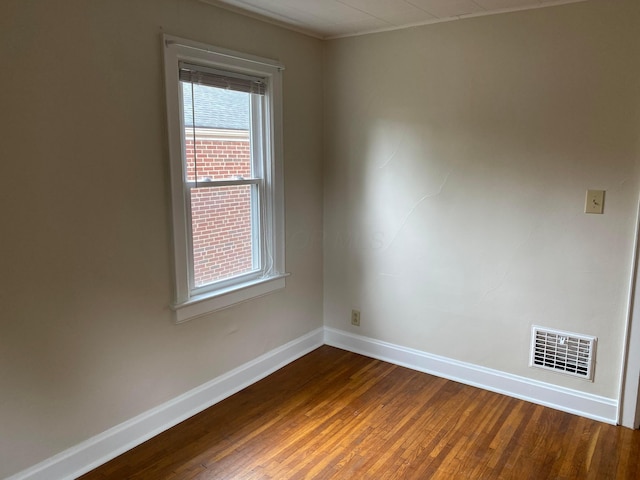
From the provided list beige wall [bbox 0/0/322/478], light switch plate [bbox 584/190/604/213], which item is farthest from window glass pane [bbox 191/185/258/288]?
light switch plate [bbox 584/190/604/213]

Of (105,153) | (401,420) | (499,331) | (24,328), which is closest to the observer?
(24,328)

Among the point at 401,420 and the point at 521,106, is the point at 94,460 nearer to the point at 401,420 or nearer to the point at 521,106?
the point at 401,420

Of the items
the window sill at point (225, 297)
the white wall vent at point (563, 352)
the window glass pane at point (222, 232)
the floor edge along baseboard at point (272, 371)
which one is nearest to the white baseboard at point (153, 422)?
the floor edge along baseboard at point (272, 371)

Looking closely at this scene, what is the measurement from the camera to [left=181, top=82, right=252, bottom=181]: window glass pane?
8.16ft

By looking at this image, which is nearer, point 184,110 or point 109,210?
point 109,210

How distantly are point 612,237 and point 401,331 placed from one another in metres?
1.41

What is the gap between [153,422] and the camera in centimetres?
246

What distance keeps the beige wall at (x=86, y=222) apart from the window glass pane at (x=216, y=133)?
0.19m

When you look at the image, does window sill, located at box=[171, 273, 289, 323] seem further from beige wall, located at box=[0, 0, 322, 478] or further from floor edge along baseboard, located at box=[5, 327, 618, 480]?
floor edge along baseboard, located at box=[5, 327, 618, 480]

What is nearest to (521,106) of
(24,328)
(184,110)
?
(184,110)

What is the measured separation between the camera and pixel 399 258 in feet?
10.5

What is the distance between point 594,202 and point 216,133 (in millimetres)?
2053

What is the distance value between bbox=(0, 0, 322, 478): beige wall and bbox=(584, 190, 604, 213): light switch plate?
2.04 meters

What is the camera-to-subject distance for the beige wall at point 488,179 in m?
2.43
